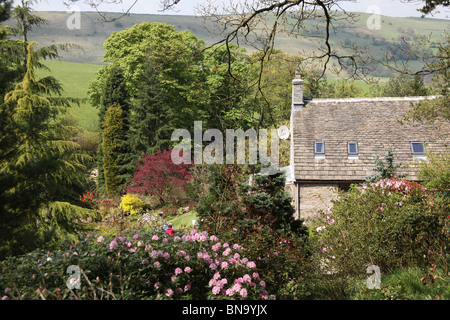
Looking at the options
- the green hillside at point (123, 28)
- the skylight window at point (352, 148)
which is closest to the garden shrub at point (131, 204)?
the skylight window at point (352, 148)

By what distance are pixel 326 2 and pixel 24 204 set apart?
22.0ft

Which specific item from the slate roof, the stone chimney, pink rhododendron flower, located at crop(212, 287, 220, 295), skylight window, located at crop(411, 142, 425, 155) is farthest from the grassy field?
pink rhododendron flower, located at crop(212, 287, 220, 295)

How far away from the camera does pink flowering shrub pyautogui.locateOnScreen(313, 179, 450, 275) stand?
6.91 m

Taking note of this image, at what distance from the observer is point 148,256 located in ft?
17.2

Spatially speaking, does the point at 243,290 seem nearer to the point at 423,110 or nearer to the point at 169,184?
the point at 423,110

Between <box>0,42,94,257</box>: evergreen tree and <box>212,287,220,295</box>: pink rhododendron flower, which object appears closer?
<box>212,287,220,295</box>: pink rhododendron flower

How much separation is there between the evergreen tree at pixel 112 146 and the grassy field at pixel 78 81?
19412mm

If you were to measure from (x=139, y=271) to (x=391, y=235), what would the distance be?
4521 millimetres

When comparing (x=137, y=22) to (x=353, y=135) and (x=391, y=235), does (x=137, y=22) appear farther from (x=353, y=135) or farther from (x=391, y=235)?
(x=391, y=235)

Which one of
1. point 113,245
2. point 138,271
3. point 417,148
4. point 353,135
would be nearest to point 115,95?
point 353,135

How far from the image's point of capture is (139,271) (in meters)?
4.82

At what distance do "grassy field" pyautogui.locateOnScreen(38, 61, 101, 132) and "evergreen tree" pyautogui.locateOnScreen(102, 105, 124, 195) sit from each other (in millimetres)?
19412

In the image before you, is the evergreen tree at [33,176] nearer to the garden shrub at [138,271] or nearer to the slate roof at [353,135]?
the garden shrub at [138,271]

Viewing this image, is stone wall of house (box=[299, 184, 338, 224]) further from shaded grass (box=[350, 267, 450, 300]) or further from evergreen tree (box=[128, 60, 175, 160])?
shaded grass (box=[350, 267, 450, 300])
